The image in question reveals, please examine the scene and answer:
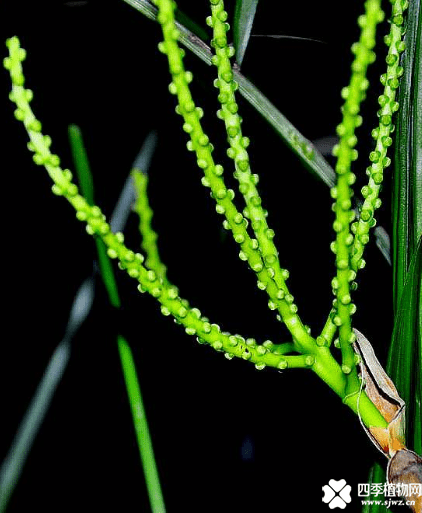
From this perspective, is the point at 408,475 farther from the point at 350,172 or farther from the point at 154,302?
the point at 154,302

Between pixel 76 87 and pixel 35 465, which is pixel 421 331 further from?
pixel 35 465

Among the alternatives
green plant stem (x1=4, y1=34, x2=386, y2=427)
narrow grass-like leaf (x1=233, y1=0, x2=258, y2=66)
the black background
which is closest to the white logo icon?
the black background

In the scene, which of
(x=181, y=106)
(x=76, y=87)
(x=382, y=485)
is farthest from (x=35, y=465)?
(x=181, y=106)

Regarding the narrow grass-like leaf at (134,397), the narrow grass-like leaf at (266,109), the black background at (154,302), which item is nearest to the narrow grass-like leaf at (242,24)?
the narrow grass-like leaf at (266,109)

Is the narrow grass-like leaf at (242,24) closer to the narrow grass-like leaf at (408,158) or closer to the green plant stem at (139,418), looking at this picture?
the narrow grass-like leaf at (408,158)

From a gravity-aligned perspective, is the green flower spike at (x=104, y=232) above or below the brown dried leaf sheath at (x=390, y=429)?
above

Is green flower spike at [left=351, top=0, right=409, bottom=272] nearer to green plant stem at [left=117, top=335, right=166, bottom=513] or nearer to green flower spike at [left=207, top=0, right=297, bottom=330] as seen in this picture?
green flower spike at [left=207, top=0, right=297, bottom=330]
